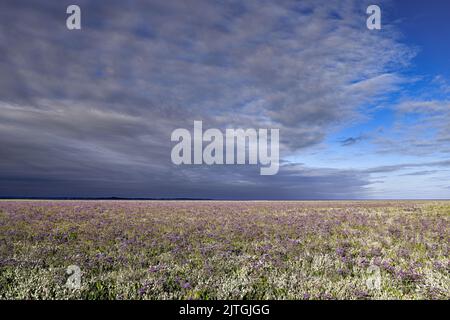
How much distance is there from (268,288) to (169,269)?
248 cm

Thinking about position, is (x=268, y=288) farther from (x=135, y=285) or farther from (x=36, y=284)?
(x=36, y=284)

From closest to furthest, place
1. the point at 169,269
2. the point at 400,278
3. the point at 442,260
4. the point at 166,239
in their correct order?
the point at 400,278 → the point at 169,269 → the point at 442,260 → the point at 166,239

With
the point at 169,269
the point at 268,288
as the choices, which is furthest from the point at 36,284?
the point at 268,288

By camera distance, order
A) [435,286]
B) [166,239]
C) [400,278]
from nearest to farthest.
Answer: [435,286], [400,278], [166,239]

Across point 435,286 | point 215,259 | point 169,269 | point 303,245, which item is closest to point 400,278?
point 435,286

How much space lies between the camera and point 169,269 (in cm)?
646

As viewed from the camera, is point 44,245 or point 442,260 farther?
point 44,245

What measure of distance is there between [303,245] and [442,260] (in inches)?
153
